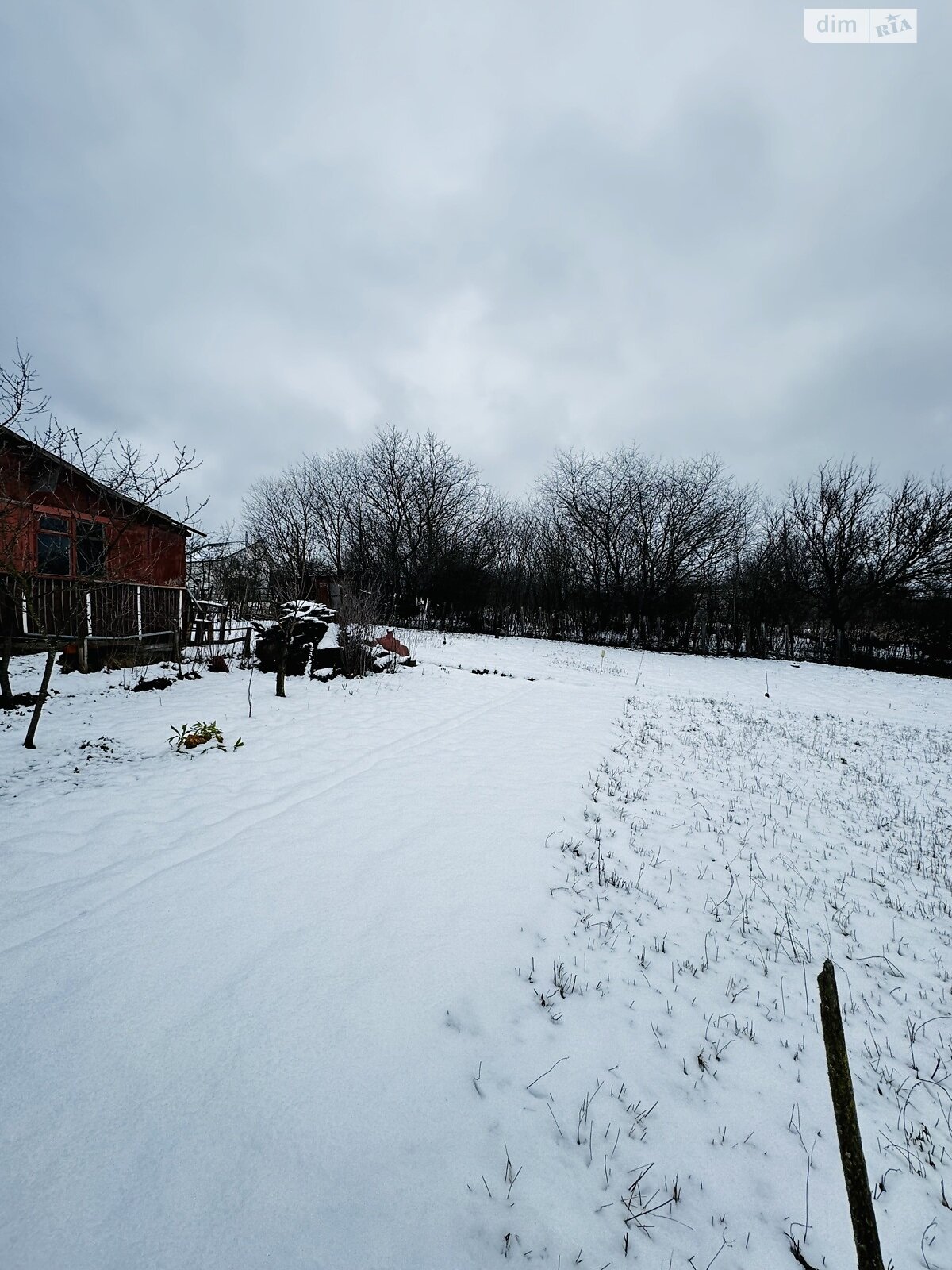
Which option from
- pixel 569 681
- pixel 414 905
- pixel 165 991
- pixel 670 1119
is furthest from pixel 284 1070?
pixel 569 681

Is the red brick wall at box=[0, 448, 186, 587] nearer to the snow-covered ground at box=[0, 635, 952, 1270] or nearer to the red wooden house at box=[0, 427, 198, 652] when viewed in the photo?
the red wooden house at box=[0, 427, 198, 652]

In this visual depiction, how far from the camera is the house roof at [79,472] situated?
6.66 m

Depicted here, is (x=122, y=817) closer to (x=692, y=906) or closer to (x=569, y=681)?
(x=692, y=906)

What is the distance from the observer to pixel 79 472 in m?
7.52

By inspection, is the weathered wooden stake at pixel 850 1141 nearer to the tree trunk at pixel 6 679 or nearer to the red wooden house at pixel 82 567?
the tree trunk at pixel 6 679

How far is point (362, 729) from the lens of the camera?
7434mm

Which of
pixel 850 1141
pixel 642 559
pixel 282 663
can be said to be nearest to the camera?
pixel 850 1141

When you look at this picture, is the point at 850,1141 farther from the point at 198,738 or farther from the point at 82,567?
the point at 82,567

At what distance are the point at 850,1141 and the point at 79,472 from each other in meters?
10.2

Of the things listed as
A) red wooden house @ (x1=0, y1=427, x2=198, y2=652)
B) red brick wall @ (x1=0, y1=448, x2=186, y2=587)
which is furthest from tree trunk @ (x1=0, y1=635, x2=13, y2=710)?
red wooden house @ (x1=0, y1=427, x2=198, y2=652)

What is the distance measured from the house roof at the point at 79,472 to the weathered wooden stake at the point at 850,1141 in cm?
772

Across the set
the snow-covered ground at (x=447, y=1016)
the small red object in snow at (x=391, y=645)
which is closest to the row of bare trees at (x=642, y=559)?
the small red object in snow at (x=391, y=645)

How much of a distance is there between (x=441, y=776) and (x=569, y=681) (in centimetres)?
989

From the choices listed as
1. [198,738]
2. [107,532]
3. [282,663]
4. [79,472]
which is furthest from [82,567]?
[198,738]
